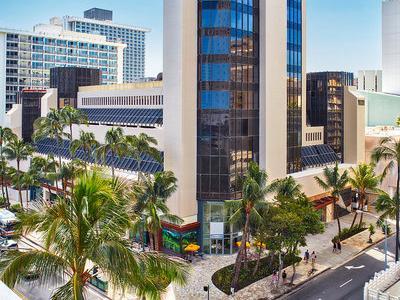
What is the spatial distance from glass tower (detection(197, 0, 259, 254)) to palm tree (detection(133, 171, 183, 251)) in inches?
275

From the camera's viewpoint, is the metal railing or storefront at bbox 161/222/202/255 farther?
storefront at bbox 161/222/202/255

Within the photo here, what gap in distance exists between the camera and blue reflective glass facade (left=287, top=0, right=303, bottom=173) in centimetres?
5988

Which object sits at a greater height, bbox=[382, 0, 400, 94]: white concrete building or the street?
bbox=[382, 0, 400, 94]: white concrete building

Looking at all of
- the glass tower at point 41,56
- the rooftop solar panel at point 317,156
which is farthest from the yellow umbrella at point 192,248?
the glass tower at point 41,56

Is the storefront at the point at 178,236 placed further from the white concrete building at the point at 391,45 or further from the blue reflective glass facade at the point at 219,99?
the white concrete building at the point at 391,45

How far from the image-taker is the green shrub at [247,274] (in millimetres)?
39416

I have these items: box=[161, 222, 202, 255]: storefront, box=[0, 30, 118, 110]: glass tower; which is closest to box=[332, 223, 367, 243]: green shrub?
box=[161, 222, 202, 255]: storefront

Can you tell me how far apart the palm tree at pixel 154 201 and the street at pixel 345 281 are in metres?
13.1

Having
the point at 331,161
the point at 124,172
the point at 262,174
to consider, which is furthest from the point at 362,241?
the point at 124,172

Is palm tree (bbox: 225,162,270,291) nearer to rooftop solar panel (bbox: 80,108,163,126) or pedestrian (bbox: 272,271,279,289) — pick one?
pedestrian (bbox: 272,271,279,289)

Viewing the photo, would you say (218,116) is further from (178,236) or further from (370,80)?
(370,80)

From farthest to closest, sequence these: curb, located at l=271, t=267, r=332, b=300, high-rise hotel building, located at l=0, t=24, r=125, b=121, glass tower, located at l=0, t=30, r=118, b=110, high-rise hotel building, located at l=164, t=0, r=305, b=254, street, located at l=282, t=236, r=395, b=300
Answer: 1. glass tower, located at l=0, t=30, r=118, b=110
2. high-rise hotel building, located at l=0, t=24, r=125, b=121
3. high-rise hotel building, located at l=164, t=0, r=305, b=254
4. street, located at l=282, t=236, r=395, b=300
5. curb, located at l=271, t=267, r=332, b=300

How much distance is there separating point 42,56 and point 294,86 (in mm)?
96134

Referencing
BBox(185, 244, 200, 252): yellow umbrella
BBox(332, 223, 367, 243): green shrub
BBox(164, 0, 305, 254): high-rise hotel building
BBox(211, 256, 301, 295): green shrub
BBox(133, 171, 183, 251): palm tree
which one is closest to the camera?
BBox(133, 171, 183, 251): palm tree
